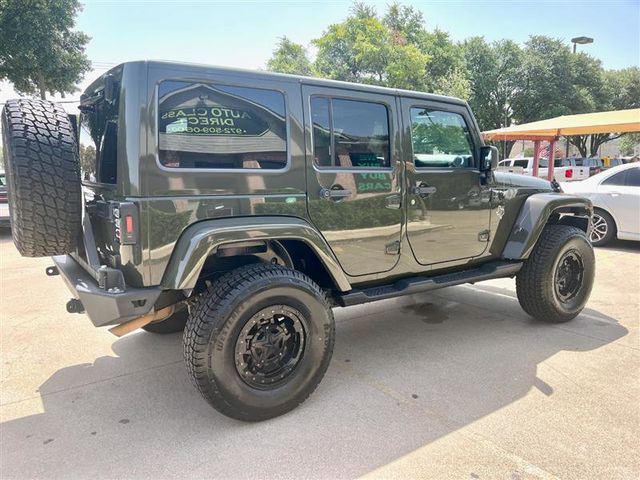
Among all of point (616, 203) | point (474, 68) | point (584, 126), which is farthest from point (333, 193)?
point (474, 68)

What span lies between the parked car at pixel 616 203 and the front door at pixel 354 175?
568 cm

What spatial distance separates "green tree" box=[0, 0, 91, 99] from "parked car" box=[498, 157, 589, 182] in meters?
15.7

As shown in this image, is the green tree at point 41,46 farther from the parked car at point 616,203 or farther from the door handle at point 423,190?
the parked car at point 616,203

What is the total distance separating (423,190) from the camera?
3.52m

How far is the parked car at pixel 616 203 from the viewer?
775 cm

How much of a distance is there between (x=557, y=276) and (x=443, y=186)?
156 cm

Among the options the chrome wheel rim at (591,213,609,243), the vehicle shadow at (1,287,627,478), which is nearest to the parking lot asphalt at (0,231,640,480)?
the vehicle shadow at (1,287,627,478)

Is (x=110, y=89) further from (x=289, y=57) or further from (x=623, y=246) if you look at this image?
(x=289, y=57)

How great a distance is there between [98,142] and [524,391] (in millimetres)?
3186

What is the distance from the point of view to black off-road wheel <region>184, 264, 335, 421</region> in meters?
2.54

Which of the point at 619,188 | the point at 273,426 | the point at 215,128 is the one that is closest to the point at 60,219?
the point at 215,128

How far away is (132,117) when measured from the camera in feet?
7.95

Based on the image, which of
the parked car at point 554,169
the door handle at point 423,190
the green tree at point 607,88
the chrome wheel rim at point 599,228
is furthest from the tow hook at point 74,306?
the green tree at point 607,88

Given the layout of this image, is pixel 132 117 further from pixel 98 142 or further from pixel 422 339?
pixel 422 339
